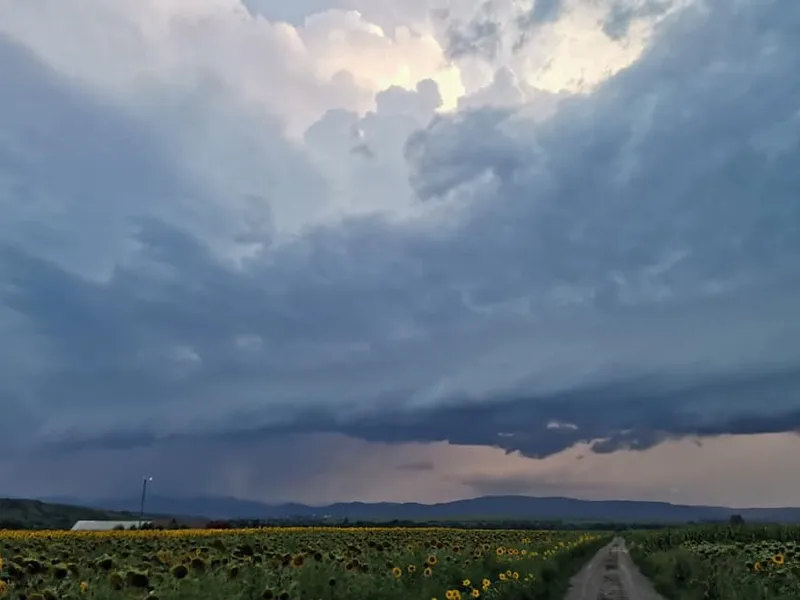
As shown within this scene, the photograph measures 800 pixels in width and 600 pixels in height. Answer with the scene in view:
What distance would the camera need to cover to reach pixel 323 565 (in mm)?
15258

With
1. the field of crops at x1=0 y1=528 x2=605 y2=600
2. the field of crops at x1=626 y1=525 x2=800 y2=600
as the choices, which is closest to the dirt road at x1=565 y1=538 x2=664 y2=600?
the field of crops at x1=626 y1=525 x2=800 y2=600

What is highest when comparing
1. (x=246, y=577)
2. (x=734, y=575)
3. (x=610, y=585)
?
(x=246, y=577)

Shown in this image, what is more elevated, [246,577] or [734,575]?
[246,577]

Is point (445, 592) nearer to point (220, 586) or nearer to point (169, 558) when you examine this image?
point (169, 558)

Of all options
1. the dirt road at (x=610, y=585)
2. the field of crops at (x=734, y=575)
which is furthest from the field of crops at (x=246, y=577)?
the dirt road at (x=610, y=585)

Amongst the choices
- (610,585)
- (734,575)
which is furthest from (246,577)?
(610,585)

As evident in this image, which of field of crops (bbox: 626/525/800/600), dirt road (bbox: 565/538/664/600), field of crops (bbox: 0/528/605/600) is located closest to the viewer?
field of crops (bbox: 0/528/605/600)

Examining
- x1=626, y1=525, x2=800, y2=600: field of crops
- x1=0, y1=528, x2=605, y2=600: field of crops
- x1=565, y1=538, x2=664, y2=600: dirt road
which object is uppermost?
x1=0, y1=528, x2=605, y2=600: field of crops

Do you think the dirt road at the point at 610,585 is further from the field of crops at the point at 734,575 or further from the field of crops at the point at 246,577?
the field of crops at the point at 246,577

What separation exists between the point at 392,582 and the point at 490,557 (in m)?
11.7

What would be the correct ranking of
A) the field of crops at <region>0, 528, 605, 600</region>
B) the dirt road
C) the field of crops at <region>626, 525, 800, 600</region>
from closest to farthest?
the field of crops at <region>0, 528, 605, 600</region>
the field of crops at <region>626, 525, 800, 600</region>
the dirt road

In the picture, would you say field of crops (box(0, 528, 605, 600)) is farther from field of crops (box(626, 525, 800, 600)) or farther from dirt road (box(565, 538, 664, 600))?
dirt road (box(565, 538, 664, 600))

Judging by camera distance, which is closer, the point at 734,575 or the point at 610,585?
the point at 734,575

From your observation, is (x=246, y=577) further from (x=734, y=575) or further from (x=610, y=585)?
(x=610, y=585)
